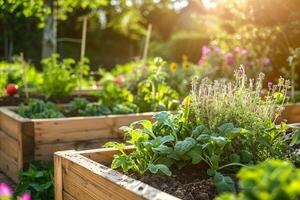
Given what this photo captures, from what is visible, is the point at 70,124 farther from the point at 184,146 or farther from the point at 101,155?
the point at 184,146

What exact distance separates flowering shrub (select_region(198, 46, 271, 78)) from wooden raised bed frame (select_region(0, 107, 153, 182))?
2.52m

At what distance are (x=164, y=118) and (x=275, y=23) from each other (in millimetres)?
3680

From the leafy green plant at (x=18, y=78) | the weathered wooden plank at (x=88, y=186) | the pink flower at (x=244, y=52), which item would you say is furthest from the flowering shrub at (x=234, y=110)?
the pink flower at (x=244, y=52)

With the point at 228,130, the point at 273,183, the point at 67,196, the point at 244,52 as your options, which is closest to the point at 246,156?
the point at 228,130

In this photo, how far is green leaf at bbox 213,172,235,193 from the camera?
2.12 metres

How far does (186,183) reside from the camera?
2.34 metres

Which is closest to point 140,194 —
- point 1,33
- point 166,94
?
point 166,94

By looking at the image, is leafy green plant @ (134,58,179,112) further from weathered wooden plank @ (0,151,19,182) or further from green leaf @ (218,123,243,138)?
green leaf @ (218,123,243,138)

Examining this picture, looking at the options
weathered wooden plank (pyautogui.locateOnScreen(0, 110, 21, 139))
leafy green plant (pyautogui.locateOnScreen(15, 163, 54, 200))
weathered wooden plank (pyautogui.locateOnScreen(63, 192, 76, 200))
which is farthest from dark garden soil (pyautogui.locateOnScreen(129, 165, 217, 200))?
weathered wooden plank (pyautogui.locateOnScreen(0, 110, 21, 139))

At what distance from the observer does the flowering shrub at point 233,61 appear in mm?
6078

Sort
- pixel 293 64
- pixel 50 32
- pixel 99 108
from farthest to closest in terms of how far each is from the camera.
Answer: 1. pixel 50 32
2. pixel 293 64
3. pixel 99 108

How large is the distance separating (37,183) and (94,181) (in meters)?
1.23

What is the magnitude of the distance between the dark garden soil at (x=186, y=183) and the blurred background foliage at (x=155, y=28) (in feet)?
7.90

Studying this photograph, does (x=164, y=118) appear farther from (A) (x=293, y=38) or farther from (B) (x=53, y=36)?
(B) (x=53, y=36)
